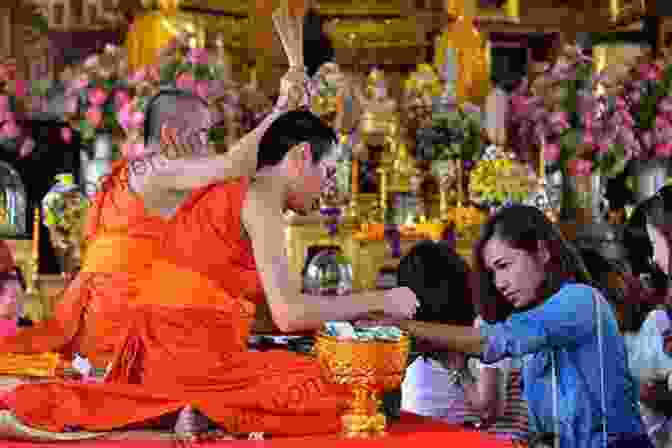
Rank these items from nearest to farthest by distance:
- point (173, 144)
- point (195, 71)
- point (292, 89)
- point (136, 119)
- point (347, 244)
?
point (292, 89)
point (173, 144)
point (136, 119)
point (347, 244)
point (195, 71)

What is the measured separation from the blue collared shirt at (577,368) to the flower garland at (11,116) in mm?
→ 3317

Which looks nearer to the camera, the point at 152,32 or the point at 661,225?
the point at 661,225

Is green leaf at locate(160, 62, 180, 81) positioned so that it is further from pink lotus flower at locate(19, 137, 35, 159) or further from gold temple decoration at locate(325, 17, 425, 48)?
gold temple decoration at locate(325, 17, 425, 48)

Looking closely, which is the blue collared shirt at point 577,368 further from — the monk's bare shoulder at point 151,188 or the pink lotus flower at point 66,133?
the pink lotus flower at point 66,133

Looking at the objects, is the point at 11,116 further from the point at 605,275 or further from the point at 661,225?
the point at 661,225

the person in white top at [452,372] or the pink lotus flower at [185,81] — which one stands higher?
the pink lotus flower at [185,81]

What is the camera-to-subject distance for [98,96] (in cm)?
572

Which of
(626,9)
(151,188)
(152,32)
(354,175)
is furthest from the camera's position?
(626,9)

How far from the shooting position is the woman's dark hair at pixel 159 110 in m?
4.02

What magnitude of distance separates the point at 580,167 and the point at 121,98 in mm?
1919

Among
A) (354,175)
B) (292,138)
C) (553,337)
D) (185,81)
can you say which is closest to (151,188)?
(292,138)

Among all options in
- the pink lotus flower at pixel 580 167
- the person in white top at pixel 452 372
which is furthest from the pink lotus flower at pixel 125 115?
the person in white top at pixel 452 372

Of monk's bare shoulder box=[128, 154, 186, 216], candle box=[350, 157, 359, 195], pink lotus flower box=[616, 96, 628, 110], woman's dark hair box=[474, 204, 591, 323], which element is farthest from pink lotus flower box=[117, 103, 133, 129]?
woman's dark hair box=[474, 204, 591, 323]

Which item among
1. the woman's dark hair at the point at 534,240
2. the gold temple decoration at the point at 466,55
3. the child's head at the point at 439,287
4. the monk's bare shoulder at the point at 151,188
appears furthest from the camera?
the gold temple decoration at the point at 466,55
